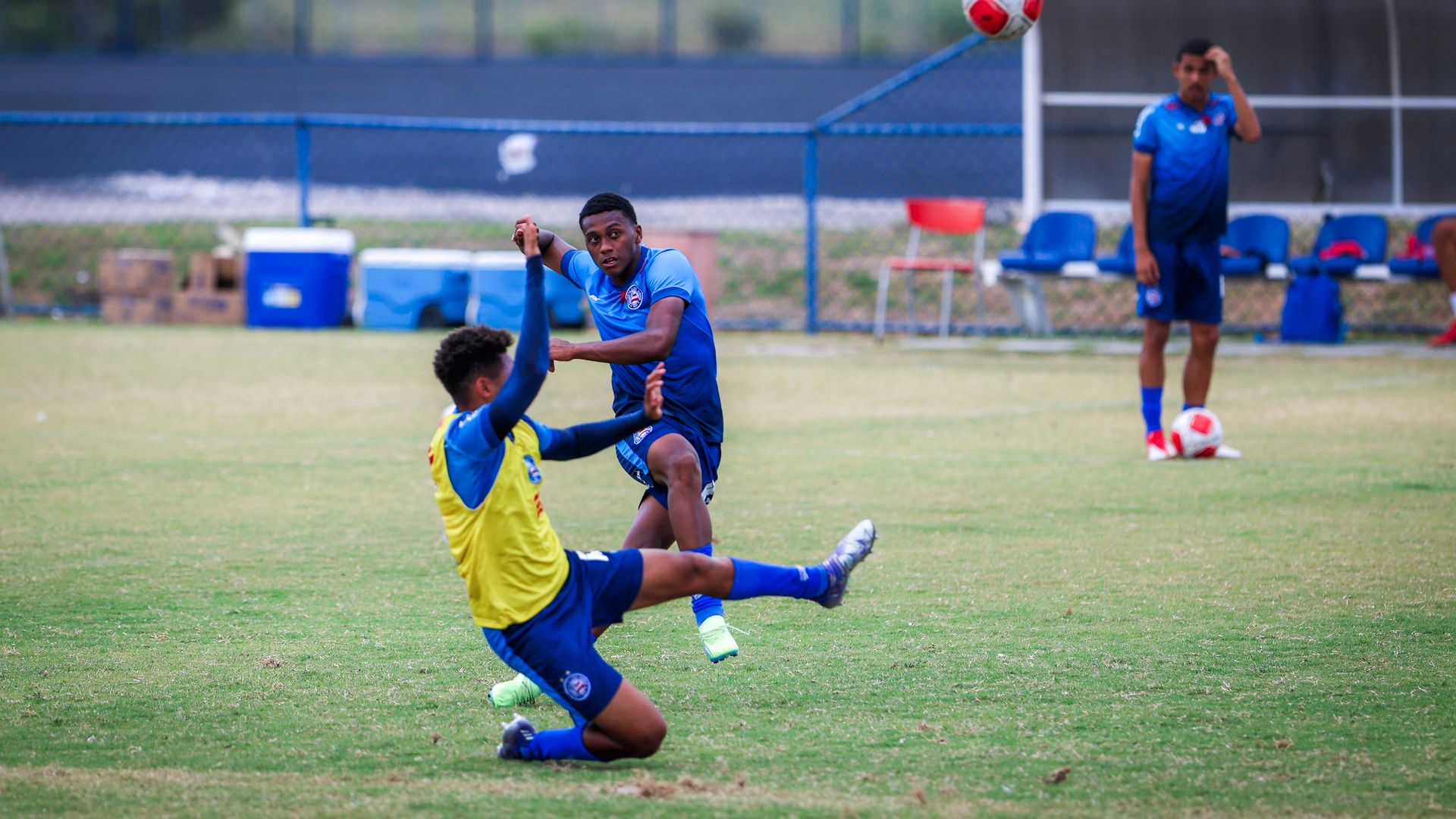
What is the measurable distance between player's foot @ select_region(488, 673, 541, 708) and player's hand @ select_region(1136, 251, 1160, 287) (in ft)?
19.1

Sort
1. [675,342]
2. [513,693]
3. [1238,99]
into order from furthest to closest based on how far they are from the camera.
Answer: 1. [1238,99]
2. [675,342]
3. [513,693]

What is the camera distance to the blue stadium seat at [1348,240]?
1557 cm

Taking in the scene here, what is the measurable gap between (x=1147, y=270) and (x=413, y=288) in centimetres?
1035

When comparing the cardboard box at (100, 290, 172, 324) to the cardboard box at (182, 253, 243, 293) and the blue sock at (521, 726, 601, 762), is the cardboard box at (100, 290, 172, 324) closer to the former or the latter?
the cardboard box at (182, 253, 243, 293)

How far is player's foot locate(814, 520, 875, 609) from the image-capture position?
4.77m

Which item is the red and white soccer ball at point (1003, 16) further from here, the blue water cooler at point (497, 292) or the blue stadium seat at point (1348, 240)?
the blue water cooler at point (497, 292)

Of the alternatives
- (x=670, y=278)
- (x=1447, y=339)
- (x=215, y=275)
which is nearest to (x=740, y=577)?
(x=670, y=278)

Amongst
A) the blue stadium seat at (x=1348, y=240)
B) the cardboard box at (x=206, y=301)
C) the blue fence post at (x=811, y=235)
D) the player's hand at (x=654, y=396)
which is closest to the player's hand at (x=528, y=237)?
the player's hand at (x=654, y=396)

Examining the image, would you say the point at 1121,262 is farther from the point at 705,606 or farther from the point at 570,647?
the point at 570,647

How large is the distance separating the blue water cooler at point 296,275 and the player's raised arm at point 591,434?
46.5 feet

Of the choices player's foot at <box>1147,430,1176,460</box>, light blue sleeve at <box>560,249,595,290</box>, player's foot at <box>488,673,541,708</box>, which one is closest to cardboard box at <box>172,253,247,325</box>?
player's foot at <box>1147,430,1176,460</box>

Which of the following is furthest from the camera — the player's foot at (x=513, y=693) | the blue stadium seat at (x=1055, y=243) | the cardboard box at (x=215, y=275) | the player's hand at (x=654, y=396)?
the cardboard box at (x=215, y=275)

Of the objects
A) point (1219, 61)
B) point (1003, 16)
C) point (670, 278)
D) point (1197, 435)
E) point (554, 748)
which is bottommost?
point (554, 748)

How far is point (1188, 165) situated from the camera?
9.33 meters
